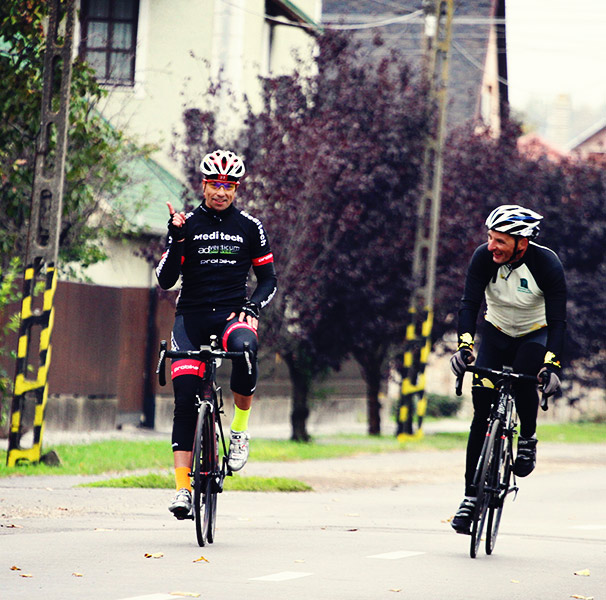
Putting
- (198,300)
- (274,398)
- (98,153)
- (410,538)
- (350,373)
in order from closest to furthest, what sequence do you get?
(198,300), (410,538), (98,153), (274,398), (350,373)

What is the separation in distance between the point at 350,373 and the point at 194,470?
2445cm

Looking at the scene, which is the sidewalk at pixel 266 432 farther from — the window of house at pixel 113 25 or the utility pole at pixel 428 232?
the window of house at pixel 113 25

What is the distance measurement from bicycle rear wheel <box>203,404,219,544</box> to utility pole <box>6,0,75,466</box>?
5.73 m

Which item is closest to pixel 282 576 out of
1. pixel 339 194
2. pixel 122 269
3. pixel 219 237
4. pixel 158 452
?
pixel 219 237

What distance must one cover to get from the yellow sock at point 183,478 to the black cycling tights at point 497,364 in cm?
166

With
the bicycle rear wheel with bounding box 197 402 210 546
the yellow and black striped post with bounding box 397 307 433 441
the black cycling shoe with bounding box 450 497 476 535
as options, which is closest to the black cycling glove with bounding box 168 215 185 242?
the bicycle rear wheel with bounding box 197 402 210 546

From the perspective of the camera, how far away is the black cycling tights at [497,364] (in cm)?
829

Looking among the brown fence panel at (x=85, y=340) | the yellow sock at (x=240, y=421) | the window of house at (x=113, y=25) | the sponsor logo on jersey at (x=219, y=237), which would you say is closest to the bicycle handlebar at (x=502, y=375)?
the yellow sock at (x=240, y=421)

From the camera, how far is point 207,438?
800 centimetres

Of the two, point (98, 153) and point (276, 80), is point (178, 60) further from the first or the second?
point (98, 153)

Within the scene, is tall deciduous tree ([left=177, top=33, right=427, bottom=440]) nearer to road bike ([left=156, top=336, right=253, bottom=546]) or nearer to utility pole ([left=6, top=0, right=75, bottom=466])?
utility pole ([left=6, top=0, right=75, bottom=466])

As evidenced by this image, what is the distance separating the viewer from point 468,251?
25.0 meters

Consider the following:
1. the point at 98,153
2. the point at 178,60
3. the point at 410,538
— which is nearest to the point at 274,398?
the point at 178,60

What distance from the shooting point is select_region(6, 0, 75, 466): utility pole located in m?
13.5
